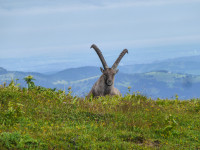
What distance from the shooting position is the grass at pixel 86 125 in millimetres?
8597

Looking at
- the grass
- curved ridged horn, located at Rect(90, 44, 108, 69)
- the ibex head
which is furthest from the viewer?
curved ridged horn, located at Rect(90, 44, 108, 69)

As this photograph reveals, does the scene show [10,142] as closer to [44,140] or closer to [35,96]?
[44,140]

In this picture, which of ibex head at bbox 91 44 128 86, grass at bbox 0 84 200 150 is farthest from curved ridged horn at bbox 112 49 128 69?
grass at bbox 0 84 200 150

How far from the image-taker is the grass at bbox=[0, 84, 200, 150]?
8597mm

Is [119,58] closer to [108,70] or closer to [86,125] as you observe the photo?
[108,70]

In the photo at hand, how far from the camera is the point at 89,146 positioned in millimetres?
8406

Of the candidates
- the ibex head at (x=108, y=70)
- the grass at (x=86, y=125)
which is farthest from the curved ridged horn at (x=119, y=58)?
the grass at (x=86, y=125)

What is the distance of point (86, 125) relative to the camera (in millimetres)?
10609

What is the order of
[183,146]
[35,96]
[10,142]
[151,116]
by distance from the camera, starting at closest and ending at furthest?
1. [10,142]
2. [183,146]
3. [151,116]
4. [35,96]

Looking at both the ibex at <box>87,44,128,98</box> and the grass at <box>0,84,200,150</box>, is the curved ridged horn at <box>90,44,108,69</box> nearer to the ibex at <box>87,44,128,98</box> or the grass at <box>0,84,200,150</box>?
Result: the ibex at <box>87,44,128,98</box>

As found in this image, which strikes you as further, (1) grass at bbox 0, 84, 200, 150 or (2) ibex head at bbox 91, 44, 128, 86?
(2) ibex head at bbox 91, 44, 128, 86

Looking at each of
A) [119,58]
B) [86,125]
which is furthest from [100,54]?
[86,125]

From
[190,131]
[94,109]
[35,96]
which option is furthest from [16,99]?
[190,131]

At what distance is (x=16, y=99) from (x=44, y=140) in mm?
5224
